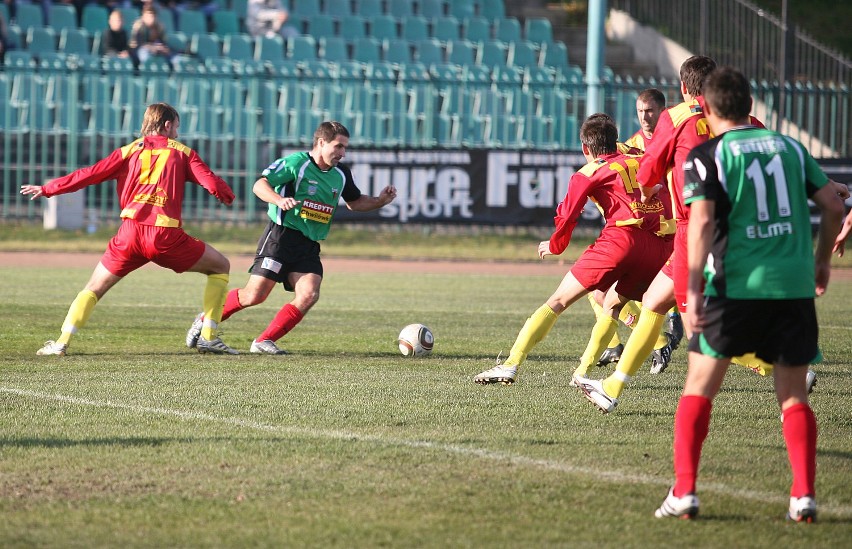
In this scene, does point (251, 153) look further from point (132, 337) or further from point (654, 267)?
point (654, 267)

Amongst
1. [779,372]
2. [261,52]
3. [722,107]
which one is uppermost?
[261,52]

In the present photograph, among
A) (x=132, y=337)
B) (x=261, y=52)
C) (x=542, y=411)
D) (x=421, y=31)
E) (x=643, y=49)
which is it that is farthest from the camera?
(x=643, y=49)

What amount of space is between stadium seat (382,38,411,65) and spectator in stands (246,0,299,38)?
1.83 meters

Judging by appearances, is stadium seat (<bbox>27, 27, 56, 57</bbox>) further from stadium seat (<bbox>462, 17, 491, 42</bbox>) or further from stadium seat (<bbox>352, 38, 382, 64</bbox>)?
→ stadium seat (<bbox>462, 17, 491, 42</bbox>)

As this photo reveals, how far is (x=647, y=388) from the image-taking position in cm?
811

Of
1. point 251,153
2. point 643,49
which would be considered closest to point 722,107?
point 251,153

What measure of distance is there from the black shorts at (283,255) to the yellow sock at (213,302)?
278 millimetres

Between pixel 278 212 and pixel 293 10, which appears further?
pixel 293 10

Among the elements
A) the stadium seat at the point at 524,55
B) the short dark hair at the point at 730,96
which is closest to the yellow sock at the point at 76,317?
the short dark hair at the point at 730,96

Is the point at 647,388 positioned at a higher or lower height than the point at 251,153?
lower

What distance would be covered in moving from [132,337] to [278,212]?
171 cm

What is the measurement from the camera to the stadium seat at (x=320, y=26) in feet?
85.5

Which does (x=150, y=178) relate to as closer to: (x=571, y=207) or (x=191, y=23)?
(x=571, y=207)

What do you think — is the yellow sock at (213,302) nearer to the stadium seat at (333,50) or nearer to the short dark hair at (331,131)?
the short dark hair at (331,131)
